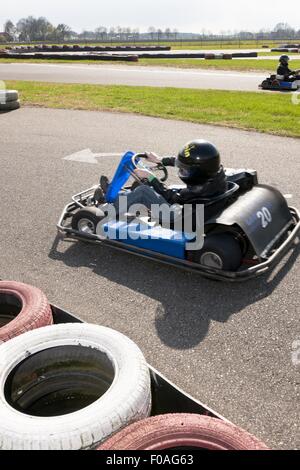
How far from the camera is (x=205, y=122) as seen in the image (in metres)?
13.1

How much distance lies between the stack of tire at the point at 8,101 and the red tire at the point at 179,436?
14.9m

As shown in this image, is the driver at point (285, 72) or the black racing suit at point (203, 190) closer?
the black racing suit at point (203, 190)

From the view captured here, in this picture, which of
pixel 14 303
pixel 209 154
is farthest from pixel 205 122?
pixel 14 303

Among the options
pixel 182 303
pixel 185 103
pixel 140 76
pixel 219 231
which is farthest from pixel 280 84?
pixel 182 303

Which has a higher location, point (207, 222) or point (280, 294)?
point (207, 222)

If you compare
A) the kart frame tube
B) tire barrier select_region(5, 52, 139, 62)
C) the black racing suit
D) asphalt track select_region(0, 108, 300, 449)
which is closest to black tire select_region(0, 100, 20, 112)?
asphalt track select_region(0, 108, 300, 449)

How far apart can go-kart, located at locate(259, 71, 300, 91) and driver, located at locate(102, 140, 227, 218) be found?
13626mm

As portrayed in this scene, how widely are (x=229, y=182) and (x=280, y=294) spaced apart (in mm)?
1614

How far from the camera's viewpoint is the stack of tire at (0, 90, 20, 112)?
15.8 m

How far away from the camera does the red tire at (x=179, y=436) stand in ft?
9.00

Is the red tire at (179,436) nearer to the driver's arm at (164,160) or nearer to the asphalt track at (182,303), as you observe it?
the asphalt track at (182,303)

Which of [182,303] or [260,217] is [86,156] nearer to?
[260,217]

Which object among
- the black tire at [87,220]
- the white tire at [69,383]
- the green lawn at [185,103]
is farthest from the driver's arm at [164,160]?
the green lawn at [185,103]
